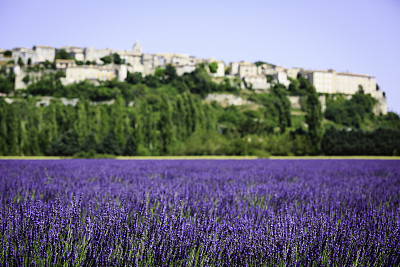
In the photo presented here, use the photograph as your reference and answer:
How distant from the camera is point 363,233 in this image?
3.22 meters

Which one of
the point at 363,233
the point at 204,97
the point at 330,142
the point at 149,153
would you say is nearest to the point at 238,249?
the point at 363,233

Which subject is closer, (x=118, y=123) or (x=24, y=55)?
(x=118, y=123)

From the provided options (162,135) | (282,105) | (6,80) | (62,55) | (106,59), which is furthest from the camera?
(106,59)

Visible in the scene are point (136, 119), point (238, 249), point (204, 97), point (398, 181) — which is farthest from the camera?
point (204, 97)

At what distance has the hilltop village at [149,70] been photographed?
326 ft

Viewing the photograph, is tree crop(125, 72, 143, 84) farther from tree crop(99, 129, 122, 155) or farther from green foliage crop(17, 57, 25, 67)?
tree crop(99, 129, 122, 155)

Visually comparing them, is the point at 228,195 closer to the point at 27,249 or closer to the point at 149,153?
the point at 27,249

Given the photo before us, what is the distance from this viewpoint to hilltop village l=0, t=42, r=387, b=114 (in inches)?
3912

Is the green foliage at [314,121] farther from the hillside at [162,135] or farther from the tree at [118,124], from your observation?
the tree at [118,124]

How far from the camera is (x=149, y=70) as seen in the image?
11181 cm

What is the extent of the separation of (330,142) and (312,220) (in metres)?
24.9

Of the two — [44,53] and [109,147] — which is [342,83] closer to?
[44,53]

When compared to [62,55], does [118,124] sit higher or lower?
lower

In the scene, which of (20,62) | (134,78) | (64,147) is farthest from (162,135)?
(20,62)
